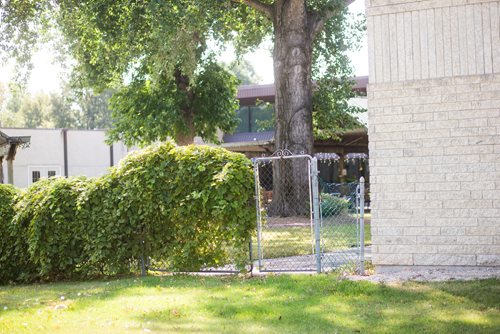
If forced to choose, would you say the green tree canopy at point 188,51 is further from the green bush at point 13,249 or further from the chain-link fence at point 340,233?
the green bush at point 13,249

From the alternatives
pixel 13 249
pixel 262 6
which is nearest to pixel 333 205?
pixel 262 6

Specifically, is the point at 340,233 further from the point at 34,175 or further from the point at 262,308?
the point at 34,175

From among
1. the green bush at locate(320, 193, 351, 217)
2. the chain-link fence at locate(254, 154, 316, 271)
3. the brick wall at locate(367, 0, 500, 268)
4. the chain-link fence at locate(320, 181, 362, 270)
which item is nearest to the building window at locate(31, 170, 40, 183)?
the chain-link fence at locate(254, 154, 316, 271)

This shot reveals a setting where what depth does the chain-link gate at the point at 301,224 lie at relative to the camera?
1151 cm

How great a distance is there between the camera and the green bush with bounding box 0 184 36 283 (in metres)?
11.7

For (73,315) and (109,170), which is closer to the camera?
(73,315)

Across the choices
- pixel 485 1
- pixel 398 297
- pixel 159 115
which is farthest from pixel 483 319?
pixel 159 115

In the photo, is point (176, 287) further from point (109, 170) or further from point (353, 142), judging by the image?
point (353, 142)

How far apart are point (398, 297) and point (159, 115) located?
70.4ft

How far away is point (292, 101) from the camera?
2164 centimetres

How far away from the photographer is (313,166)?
10.4 m

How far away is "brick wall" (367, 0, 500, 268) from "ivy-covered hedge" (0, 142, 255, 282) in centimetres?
220

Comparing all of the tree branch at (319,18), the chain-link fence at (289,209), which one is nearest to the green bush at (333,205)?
the chain-link fence at (289,209)

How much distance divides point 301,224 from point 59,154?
18928 mm
